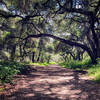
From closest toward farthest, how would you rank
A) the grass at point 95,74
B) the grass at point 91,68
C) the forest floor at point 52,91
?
the forest floor at point 52,91
the grass at point 95,74
the grass at point 91,68

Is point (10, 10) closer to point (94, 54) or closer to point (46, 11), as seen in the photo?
point (46, 11)

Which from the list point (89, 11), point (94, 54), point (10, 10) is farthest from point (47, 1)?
point (94, 54)

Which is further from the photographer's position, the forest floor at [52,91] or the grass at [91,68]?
the grass at [91,68]

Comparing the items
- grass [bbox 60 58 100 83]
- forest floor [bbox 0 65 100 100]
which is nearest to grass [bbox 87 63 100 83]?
grass [bbox 60 58 100 83]

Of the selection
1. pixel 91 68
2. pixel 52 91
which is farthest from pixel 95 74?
pixel 52 91

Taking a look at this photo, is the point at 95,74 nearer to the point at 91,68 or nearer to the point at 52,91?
the point at 91,68

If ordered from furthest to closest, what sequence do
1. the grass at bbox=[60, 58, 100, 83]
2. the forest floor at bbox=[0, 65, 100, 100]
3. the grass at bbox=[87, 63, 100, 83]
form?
the grass at bbox=[60, 58, 100, 83]
the grass at bbox=[87, 63, 100, 83]
the forest floor at bbox=[0, 65, 100, 100]

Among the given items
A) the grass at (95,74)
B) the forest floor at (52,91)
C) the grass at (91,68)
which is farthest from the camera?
the grass at (91,68)

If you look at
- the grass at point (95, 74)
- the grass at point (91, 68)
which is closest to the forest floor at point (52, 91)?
the grass at point (95, 74)

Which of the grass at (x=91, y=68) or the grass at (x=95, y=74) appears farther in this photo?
the grass at (x=91, y=68)

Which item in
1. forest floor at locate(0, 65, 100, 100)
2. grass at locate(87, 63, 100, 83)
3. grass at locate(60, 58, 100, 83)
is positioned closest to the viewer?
forest floor at locate(0, 65, 100, 100)

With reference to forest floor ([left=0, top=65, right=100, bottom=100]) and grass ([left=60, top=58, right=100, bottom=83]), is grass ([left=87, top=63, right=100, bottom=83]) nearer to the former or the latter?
grass ([left=60, top=58, right=100, bottom=83])

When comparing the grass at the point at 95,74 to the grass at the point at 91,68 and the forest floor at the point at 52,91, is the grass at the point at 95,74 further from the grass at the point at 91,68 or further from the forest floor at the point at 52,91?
the forest floor at the point at 52,91

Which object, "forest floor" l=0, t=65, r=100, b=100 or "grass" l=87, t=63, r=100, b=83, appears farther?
"grass" l=87, t=63, r=100, b=83
